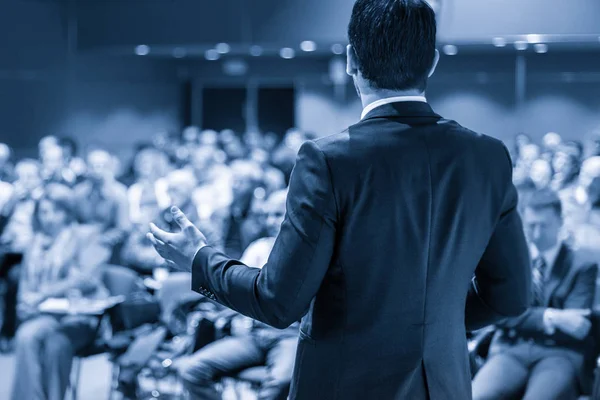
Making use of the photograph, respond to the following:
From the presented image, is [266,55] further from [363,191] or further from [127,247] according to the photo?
[363,191]

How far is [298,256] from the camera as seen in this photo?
1.20 meters

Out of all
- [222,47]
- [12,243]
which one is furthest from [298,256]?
[222,47]

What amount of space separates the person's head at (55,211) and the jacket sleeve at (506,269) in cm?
344

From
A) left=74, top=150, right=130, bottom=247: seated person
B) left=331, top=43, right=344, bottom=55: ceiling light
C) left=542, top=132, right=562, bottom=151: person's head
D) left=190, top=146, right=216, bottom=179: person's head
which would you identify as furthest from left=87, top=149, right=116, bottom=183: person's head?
left=542, top=132, right=562, bottom=151: person's head

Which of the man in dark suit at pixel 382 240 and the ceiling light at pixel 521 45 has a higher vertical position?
→ the ceiling light at pixel 521 45

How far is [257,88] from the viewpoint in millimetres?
13234

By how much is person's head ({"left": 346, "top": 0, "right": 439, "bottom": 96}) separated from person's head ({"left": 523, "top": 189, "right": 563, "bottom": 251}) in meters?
2.27

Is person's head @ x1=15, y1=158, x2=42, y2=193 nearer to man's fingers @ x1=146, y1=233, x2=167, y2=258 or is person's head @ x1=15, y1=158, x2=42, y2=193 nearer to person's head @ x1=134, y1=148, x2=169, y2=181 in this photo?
person's head @ x1=134, y1=148, x2=169, y2=181

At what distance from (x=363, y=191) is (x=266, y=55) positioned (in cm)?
1135

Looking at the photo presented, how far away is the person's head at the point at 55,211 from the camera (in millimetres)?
4441

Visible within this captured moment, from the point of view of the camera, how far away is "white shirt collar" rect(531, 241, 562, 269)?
324cm

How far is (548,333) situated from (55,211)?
9.23 ft

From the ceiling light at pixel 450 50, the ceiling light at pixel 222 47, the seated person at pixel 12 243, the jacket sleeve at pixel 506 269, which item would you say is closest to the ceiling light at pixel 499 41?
the ceiling light at pixel 450 50

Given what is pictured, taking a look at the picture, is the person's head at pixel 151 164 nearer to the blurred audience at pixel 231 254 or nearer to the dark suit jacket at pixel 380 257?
the blurred audience at pixel 231 254
